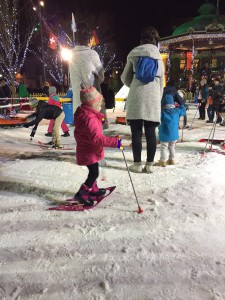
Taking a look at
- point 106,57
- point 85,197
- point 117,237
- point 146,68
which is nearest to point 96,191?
point 85,197

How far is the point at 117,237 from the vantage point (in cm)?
278

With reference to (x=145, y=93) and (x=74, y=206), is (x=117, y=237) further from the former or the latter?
(x=145, y=93)

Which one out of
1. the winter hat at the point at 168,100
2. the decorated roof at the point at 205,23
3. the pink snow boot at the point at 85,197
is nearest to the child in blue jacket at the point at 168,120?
the winter hat at the point at 168,100

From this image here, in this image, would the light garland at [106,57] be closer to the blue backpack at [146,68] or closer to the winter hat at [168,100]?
the winter hat at [168,100]

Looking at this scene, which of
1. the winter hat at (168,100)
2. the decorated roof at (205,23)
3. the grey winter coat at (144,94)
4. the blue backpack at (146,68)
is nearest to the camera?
the blue backpack at (146,68)

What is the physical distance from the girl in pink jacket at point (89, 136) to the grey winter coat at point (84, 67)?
4.06 feet

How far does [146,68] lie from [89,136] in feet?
4.99

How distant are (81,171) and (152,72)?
6.38ft

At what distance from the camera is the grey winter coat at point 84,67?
449 centimetres

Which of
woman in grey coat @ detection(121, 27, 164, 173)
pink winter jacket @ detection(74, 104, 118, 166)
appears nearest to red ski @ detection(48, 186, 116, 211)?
pink winter jacket @ detection(74, 104, 118, 166)

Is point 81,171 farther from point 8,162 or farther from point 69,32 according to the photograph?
point 69,32

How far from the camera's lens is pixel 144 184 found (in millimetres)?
4133

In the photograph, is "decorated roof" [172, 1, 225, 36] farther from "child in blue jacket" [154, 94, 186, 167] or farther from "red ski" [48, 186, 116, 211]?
"red ski" [48, 186, 116, 211]

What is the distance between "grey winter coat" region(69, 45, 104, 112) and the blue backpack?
2.43 ft
